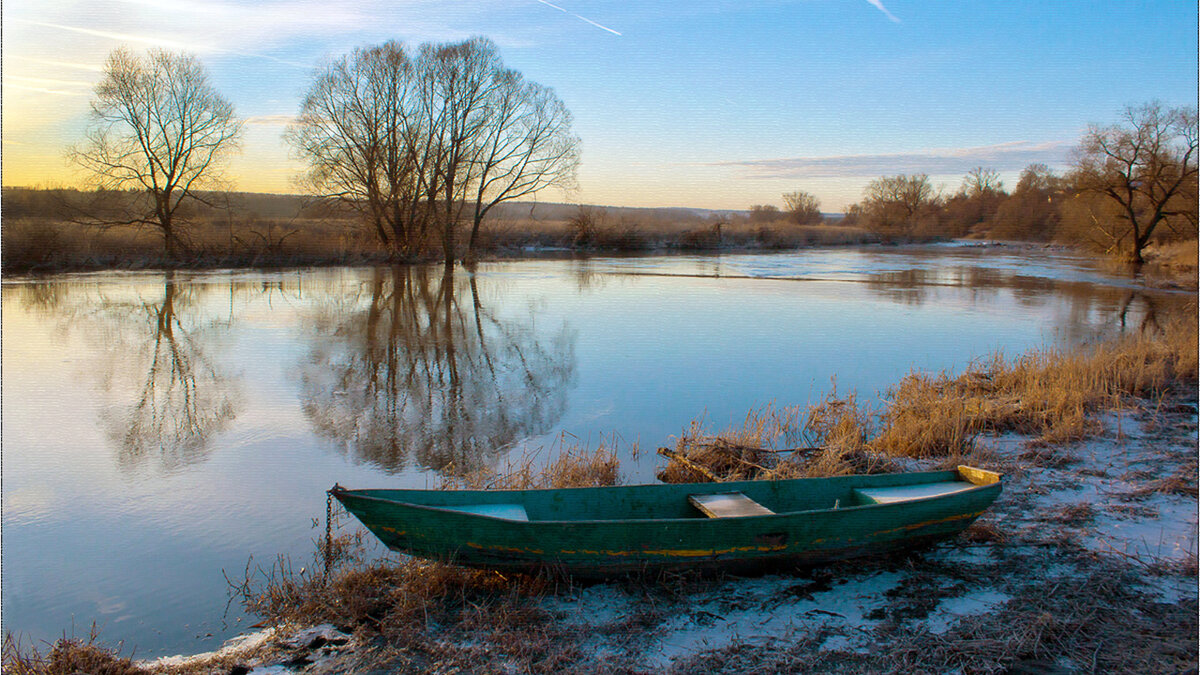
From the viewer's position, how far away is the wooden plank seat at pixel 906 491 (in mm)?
5286

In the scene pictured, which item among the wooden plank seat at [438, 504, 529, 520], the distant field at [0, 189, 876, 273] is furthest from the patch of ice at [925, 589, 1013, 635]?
the distant field at [0, 189, 876, 273]

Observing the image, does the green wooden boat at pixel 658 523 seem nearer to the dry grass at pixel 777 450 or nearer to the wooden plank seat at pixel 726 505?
the wooden plank seat at pixel 726 505

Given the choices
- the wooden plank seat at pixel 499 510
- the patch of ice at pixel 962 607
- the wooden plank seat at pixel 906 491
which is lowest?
the patch of ice at pixel 962 607

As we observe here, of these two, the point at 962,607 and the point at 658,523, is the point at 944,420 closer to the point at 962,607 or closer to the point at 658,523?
the point at 962,607

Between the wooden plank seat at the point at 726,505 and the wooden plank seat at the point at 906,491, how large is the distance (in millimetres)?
756

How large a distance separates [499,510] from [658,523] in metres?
1.00

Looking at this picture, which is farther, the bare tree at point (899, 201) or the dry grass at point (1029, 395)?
the bare tree at point (899, 201)

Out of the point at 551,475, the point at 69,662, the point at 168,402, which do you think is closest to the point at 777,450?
the point at 551,475

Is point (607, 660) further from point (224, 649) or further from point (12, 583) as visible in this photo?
point (12, 583)

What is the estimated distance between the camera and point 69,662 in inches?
146

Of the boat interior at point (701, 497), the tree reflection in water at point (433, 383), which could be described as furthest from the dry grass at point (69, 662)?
the tree reflection in water at point (433, 383)

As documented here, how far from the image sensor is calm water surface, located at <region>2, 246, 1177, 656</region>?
5.28m

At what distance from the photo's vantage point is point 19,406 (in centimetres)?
915

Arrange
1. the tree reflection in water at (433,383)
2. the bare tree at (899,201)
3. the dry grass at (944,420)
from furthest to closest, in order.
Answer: the bare tree at (899,201) → the tree reflection in water at (433,383) → the dry grass at (944,420)
